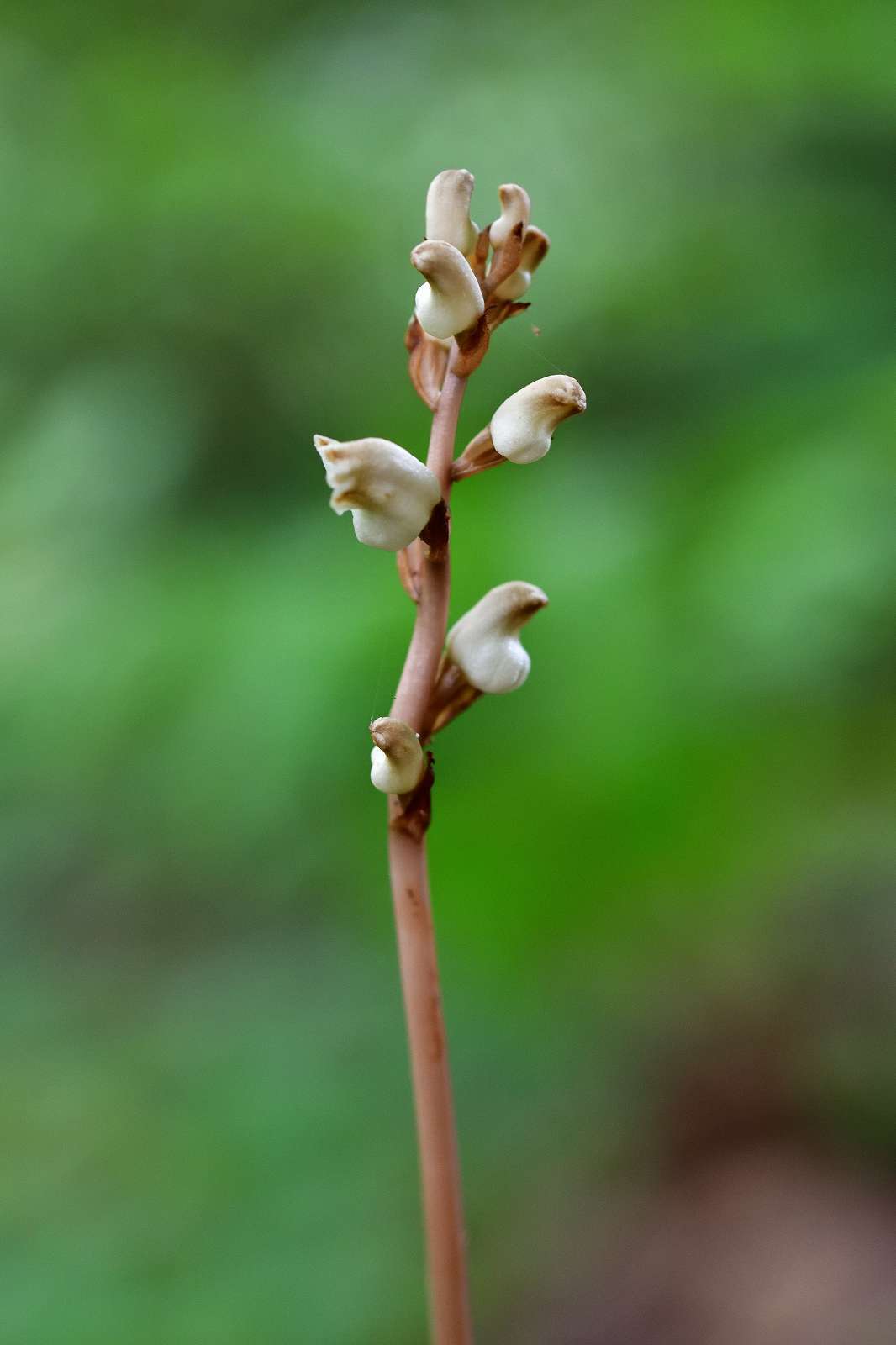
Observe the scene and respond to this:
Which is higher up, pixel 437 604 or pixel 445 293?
pixel 445 293

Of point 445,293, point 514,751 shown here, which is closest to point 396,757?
point 445,293

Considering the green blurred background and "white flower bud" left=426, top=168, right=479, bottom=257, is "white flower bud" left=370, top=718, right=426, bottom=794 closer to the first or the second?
"white flower bud" left=426, top=168, right=479, bottom=257

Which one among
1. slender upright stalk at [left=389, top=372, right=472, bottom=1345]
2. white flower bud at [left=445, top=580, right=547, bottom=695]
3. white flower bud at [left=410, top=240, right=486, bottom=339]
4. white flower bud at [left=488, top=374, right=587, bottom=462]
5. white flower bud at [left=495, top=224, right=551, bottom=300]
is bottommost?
slender upright stalk at [left=389, top=372, right=472, bottom=1345]

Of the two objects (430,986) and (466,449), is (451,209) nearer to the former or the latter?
(466,449)

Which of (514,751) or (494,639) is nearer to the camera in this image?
(494,639)

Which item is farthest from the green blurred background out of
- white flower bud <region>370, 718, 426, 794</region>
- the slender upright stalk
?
white flower bud <region>370, 718, 426, 794</region>

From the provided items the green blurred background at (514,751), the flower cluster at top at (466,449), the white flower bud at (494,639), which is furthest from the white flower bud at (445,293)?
the green blurred background at (514,751)

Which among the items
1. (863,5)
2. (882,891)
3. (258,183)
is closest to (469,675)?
(882,891)
